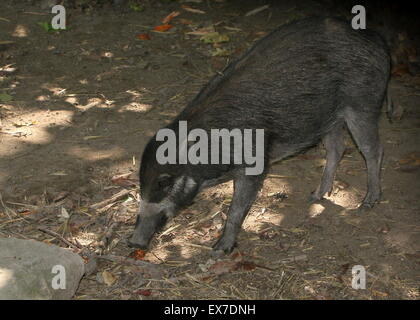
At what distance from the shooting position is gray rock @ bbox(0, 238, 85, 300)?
171 inches

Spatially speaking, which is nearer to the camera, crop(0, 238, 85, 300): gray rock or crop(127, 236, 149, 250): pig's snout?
crop(0, 238, 85, 300): gray rock

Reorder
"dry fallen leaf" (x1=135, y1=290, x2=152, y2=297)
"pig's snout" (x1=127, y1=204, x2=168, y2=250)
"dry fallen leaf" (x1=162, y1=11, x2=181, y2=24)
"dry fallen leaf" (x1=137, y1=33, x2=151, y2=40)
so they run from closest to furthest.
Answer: "dry fallen leaf" (x1=135, y1=290, x2=152, y2=297) < "pig's snout" (x1=127, y1=204, x2=168, y2=250) < "dry fallen leaf" (x1=137, y1=33, x2=151, y2=40) < "dry fallen leaf" (x1=162, y1=11, x2=181, y2=24)

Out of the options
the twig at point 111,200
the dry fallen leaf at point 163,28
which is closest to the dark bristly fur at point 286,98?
the twig at point 111,200

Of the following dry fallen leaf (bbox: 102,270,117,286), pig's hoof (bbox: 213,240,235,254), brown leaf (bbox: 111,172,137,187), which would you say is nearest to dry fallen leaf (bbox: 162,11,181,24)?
brown leaf (bbox: 111,172,137,187)

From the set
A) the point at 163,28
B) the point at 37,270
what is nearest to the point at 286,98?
the point at 37,270

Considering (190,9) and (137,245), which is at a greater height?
(190,9)

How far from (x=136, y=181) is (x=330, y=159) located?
1804 mm

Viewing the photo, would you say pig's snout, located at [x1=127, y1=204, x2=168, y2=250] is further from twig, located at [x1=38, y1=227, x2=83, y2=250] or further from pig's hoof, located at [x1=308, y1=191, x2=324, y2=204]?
pig's hoof, located at [x1=308, y1=191, x2=324, y2=204]

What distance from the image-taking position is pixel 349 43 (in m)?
5.43

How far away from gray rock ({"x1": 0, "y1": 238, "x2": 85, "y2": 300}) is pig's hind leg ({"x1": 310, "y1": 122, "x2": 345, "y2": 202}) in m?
2.31

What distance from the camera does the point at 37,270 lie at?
449 centimetres

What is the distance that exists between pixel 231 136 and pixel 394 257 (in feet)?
5.19

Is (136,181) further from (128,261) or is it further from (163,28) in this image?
(163,28)
